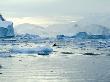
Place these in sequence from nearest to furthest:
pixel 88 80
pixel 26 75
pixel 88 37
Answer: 1. pixel 88 80
2. pixel 26 75
3. pixel 88 37

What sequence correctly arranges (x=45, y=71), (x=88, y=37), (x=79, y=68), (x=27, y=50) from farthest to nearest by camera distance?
(x=88, y=37) → (x=27, y=50) → (x=79, y=68) → (x=45, y=71)

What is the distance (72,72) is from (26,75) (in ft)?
9.40

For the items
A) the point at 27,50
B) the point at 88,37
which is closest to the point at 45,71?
the point at 27,50

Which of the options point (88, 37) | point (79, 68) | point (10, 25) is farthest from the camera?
point (88, 37)

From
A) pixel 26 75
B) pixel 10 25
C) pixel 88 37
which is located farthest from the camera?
pixel 88 37

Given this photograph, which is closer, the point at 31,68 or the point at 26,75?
the point at 26,75

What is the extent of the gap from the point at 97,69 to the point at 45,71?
3.29 metres

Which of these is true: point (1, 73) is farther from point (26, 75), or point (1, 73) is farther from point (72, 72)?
point (72, 72)

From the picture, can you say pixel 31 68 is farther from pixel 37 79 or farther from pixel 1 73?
pixel 37 79

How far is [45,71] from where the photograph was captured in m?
22.6

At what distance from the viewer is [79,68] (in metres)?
24.1

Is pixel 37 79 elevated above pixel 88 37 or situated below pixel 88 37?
above

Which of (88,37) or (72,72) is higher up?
(72,72)

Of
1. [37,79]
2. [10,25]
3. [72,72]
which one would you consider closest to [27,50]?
[72,72]
